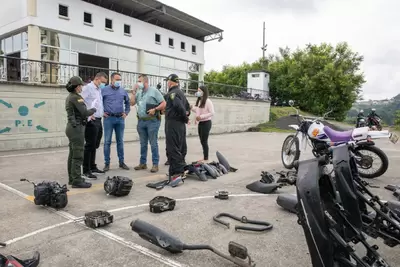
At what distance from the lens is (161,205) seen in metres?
3.97

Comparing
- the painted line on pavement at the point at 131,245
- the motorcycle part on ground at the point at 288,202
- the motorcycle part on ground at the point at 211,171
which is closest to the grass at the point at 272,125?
the motorcycle part on ground at the point at 211,171

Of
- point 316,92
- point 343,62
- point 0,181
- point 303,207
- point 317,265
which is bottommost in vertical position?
point 0,181

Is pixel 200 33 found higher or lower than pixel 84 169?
higher

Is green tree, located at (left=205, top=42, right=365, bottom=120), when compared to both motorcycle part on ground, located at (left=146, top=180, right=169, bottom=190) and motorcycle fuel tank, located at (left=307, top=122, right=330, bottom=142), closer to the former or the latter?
motorcycle fuel tank, located at (left=307, top=122, right=330, bottom=142)

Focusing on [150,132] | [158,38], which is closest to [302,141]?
[150,132]

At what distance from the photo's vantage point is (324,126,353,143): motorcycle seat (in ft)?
18.7

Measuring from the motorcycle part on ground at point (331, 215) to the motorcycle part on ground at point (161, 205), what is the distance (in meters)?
2.30

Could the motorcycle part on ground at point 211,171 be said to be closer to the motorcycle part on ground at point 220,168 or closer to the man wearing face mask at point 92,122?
the motorcycle part on ground at point 220,168

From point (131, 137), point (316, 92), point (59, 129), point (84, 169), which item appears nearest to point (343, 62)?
point (316, 92)

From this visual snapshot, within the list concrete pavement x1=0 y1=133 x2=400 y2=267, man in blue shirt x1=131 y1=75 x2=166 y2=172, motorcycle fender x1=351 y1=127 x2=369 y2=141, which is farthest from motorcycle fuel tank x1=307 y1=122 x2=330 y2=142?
man in blue shirt x1=131 y1=75 x2=166 y2=172

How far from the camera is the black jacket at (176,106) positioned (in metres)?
5.62

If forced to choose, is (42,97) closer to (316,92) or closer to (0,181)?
(0,181)

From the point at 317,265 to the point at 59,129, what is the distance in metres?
10.7

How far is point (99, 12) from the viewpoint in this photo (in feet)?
65.2
